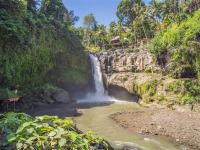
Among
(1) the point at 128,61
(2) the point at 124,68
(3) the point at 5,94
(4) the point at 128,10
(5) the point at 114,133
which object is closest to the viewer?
(5) the point at 114,133

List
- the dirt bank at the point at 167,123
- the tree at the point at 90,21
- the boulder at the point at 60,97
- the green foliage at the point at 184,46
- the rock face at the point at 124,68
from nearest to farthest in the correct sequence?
the dirt bank at the point at 167,123
the green foliage at the point at 184,46
the boulder at the point at 60,97
the rock face at the point at 124,68
the tree at the point at 90,21

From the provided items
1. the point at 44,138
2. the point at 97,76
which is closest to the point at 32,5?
the point at 97,76

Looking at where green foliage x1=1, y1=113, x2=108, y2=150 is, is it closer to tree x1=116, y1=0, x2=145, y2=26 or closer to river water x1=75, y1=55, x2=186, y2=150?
river water x1=75, y1=55, x2=186, y2=150

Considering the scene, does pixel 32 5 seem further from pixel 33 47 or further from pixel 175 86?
pixel 175 86

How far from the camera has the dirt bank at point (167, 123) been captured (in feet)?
57.6

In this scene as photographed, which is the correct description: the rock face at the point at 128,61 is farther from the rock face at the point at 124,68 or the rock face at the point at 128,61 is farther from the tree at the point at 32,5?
the tree at the point at 32,5

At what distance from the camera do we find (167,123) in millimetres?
21688

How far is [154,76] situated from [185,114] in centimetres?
984

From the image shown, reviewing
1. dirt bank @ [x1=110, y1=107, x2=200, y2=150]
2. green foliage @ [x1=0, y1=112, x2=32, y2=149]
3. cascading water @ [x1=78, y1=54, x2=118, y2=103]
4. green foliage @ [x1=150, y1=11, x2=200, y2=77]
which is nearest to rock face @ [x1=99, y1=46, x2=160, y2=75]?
cascading water @ [x1=78, y1=54, x2=118, y2=103]

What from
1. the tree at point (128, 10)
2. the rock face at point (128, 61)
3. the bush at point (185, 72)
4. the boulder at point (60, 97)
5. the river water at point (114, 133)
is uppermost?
the tree at point (128, 10)

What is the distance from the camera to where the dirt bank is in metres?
17.6

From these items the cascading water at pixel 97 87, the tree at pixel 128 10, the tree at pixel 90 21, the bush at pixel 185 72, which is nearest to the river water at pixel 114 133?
the bush at pixel 185 72

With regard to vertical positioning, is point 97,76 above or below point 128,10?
below

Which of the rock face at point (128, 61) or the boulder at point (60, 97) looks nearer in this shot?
the boulder at point (60, 97)
